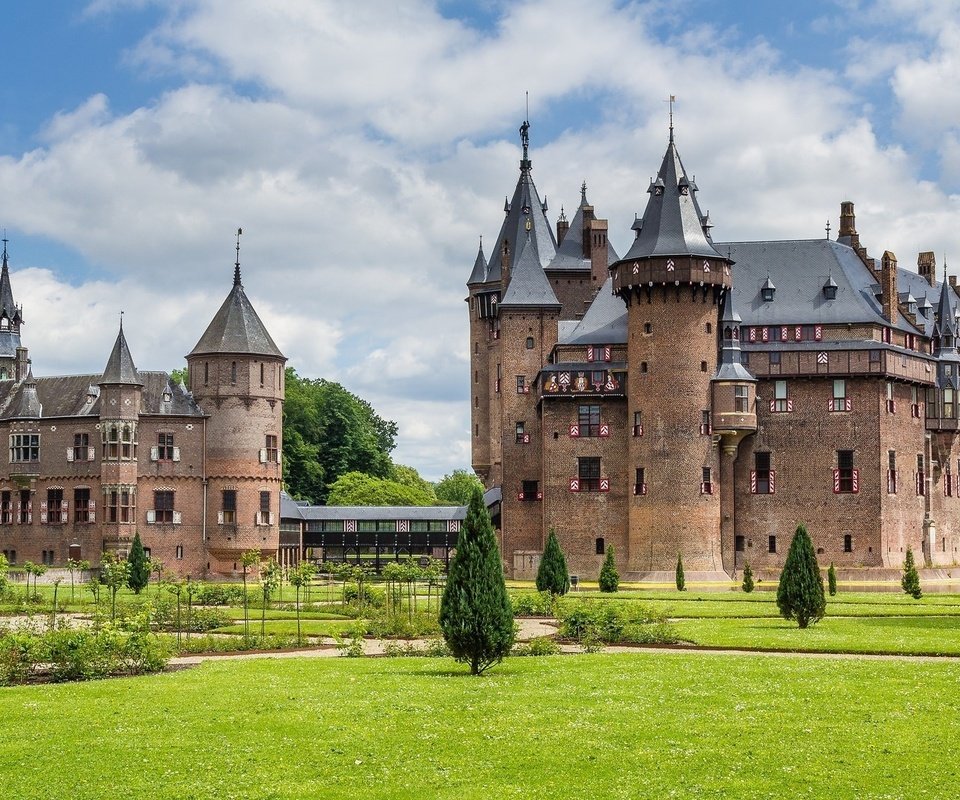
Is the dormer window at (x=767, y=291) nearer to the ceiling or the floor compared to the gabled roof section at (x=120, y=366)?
nearer to the ceiling

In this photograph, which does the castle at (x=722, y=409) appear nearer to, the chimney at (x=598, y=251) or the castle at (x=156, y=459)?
the chimney at (x=598, y=251)

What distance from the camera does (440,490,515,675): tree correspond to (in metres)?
24.3

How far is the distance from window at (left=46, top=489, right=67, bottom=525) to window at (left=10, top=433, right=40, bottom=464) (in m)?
2.39

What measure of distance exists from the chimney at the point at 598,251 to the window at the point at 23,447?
114ft

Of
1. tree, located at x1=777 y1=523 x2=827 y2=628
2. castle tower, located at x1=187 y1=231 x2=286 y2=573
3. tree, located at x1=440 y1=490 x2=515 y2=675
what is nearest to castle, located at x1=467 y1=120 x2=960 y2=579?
castle tower, located at x1=187 y1=231 x2=286 y2=573

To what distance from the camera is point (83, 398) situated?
74.6m

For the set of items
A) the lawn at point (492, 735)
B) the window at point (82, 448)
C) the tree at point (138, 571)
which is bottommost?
the lawn at point (492, 735)

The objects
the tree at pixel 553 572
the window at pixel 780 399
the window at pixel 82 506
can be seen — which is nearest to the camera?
the tree at pixel 553 572

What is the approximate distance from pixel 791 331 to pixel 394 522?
30263 mm

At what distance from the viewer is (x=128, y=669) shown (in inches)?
1023

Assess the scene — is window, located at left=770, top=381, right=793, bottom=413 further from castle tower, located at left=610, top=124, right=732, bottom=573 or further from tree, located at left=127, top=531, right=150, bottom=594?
tree, located at left=127, top=531, right=150, bottom=594

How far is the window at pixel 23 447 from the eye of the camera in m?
75.0

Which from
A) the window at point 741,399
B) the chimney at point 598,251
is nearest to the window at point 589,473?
the window at point 741,399

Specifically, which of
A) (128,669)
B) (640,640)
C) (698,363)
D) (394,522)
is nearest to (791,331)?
(698,363)
